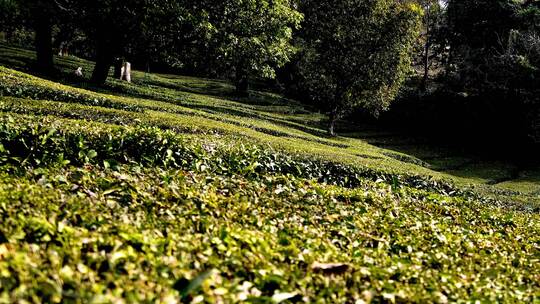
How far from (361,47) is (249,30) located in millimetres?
10845

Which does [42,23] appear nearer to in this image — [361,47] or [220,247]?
[361,47]

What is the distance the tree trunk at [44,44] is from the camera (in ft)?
100

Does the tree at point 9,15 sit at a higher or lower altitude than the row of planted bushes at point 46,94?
higher

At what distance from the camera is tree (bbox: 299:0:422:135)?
35.8 m

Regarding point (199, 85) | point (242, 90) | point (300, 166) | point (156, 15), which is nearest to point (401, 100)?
point (242, 90)

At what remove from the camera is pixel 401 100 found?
49.2m

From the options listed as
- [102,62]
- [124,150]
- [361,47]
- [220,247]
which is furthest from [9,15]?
[220,247]

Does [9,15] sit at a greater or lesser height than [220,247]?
greater

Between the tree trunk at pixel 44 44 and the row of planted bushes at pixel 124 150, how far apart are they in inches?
872

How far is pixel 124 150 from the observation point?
1023cm

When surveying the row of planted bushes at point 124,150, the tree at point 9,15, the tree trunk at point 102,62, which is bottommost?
the row of planted bushes at point 124,150

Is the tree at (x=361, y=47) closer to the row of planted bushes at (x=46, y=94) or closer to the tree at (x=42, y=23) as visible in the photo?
the tree at (x=42, y=23)

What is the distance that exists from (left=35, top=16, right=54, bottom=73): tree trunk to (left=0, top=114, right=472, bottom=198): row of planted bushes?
22.1 m

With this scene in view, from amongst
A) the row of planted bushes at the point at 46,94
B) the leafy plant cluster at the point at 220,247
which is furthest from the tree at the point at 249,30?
the leafy plant cluster at the point at 220,247
